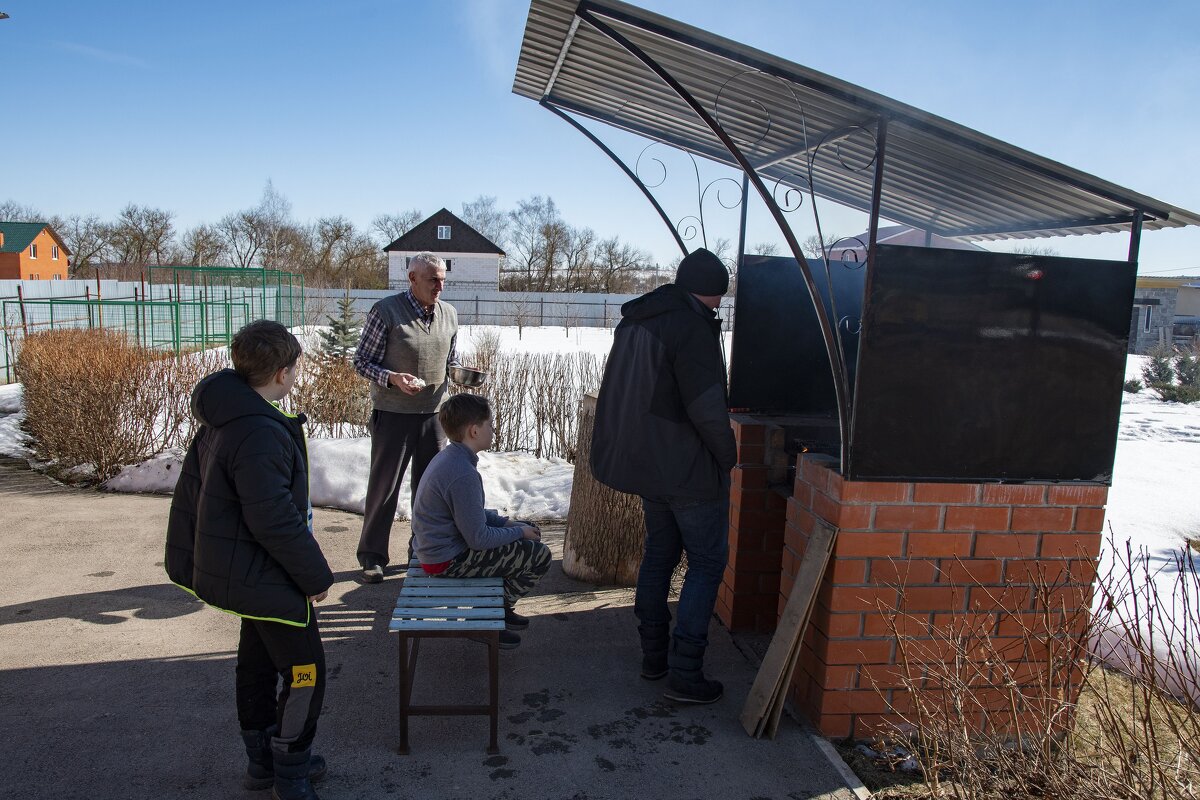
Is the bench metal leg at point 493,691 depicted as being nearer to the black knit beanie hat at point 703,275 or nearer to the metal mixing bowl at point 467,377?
the black knit beanie hat at point 703,275

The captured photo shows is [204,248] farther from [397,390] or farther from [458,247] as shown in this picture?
[397,390]

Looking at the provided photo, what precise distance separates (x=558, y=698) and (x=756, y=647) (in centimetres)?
102

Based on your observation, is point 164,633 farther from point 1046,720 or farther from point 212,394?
point 1046,720

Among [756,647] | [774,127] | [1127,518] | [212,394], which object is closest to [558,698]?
[756,647]

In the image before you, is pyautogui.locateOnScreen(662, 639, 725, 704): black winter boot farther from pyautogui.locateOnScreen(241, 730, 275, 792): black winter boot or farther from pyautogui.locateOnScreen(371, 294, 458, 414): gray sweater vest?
pyautogui.locateOnScreen(371, 294, 458, 414): gray sweater vest

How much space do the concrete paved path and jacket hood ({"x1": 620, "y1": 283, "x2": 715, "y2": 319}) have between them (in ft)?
4.95

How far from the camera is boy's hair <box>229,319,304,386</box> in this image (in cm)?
243

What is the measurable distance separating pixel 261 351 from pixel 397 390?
6.31ft

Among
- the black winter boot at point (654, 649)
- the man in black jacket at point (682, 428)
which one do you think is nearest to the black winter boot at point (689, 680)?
the man in black jacket at point (682, 428)

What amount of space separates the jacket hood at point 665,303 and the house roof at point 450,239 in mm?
51764

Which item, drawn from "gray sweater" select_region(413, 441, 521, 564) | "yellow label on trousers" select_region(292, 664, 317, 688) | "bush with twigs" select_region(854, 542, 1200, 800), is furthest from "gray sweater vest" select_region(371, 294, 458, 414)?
"bush with twigs" select_region(854, 542, 1200, 800)

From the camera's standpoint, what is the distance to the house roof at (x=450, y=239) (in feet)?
177

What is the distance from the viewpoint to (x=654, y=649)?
133 inches

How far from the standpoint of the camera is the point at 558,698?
10.6 ft
